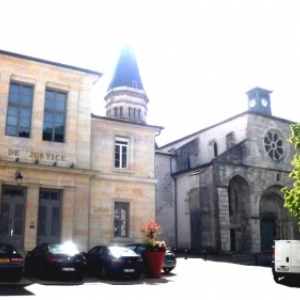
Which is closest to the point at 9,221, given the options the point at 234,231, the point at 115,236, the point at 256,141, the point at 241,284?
the point at 115,236

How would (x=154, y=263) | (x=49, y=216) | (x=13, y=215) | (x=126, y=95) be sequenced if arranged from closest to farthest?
(x=154, y=263) → (x=13, y=215) → (x=49, y=216) → (x=126, y=95)

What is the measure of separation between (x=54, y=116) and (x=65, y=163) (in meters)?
2.61

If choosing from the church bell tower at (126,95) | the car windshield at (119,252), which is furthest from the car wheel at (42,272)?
the church bell tower at (126,95)

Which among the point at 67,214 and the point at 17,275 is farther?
the point at 67,214

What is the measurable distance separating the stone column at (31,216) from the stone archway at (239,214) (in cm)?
1940

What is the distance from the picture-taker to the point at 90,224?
21109 millimetres

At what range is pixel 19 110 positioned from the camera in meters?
20.2

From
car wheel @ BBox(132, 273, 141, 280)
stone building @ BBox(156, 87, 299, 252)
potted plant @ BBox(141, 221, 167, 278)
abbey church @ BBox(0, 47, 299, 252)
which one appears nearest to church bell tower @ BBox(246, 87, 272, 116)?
stone building @ BBox(156, 87, 299, 252)

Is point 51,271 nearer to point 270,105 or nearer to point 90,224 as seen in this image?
point 90,224

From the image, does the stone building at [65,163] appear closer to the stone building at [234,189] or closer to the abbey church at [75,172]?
the abbey church at [75,172]

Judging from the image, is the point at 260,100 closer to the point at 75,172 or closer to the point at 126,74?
the point at 126,74

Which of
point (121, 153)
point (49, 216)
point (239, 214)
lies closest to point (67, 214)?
point (49, 216)

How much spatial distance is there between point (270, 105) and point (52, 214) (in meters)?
28.0

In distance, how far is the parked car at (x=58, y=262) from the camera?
582 inches
